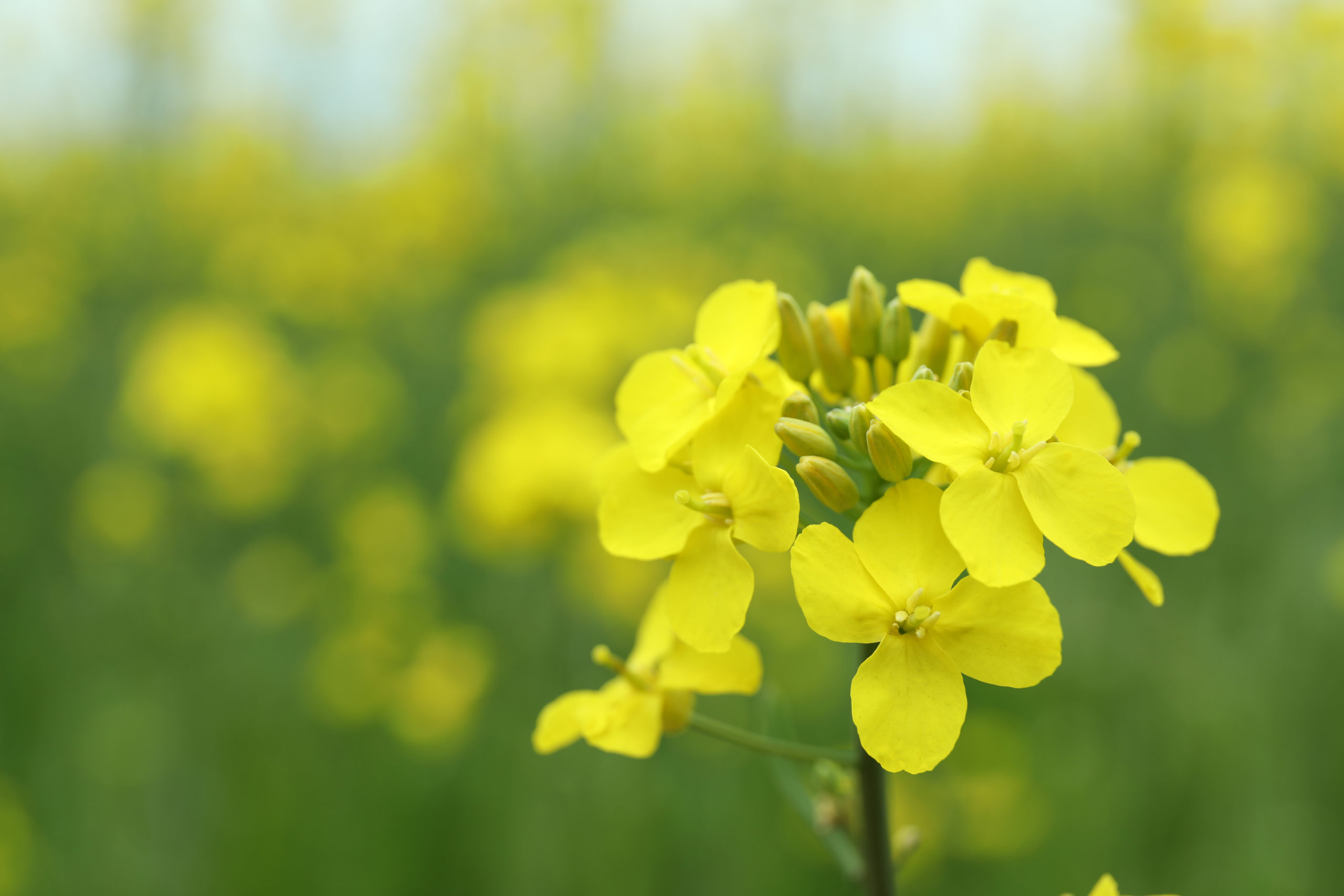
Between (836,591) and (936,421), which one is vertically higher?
(936,421)

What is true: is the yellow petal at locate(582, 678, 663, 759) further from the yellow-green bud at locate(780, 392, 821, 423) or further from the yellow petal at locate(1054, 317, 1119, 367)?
the yellow petal at locate(1054, 317, 1119, 367)

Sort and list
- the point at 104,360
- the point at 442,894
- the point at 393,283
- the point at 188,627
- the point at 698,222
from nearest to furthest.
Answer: the point at 442,894
the point at 188,627
the point at 104,360
the point at 393,283
the point at 698,222

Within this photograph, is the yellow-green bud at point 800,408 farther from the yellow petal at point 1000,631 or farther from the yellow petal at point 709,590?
the yellow petal at point 1000,631

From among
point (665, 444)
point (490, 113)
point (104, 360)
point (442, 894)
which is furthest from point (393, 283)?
point (665, 444)

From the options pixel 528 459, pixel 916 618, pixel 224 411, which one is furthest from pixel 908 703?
pixel 224 411

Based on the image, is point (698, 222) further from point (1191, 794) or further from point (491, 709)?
point (1191, 794)

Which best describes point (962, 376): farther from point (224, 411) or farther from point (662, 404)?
point (224, 411)

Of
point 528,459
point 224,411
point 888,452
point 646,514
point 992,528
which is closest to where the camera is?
point 992,528

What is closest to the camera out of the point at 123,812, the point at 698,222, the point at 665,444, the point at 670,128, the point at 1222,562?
the point at 665,444
